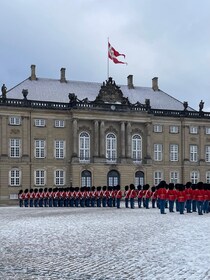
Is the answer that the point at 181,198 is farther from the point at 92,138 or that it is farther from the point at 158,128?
the point at 158,128

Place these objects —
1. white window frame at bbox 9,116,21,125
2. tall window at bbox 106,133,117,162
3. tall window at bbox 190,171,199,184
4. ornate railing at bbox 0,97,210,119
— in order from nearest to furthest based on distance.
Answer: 1. white window frame at bbox 9,116,21,125
2. ornate railing at bbox 0,97,210,119
3. tall window at bbox 106,133,117,162
4. tall window at bbox 190,171,199,184

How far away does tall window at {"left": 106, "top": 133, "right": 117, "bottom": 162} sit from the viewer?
5959 cm

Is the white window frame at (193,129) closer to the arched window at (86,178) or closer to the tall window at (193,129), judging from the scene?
the tall window at (193,129)

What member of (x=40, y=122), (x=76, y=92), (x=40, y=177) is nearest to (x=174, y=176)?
(x=76, y=92)

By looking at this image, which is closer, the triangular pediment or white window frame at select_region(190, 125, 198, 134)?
the triangular pediment

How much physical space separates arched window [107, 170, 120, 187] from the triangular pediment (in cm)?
792

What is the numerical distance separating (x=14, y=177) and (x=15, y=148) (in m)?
3.06

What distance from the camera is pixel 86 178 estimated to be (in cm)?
5812

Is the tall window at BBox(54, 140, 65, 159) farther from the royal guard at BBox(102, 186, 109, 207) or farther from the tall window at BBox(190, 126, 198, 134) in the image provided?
the royal guard at BBox(102, 186, 109, 207)

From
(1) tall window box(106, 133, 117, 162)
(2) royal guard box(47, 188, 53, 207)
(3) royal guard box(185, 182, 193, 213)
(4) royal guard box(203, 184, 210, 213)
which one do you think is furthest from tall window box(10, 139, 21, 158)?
(4) royal guard box(203, 184, 210, 213)

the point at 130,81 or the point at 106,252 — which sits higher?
the point at 130,81

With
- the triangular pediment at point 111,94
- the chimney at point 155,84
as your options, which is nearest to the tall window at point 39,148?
the triangular pediment at point 111,94

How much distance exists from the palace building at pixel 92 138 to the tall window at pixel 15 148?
73mm

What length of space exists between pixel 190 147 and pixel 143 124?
22.6 feet
